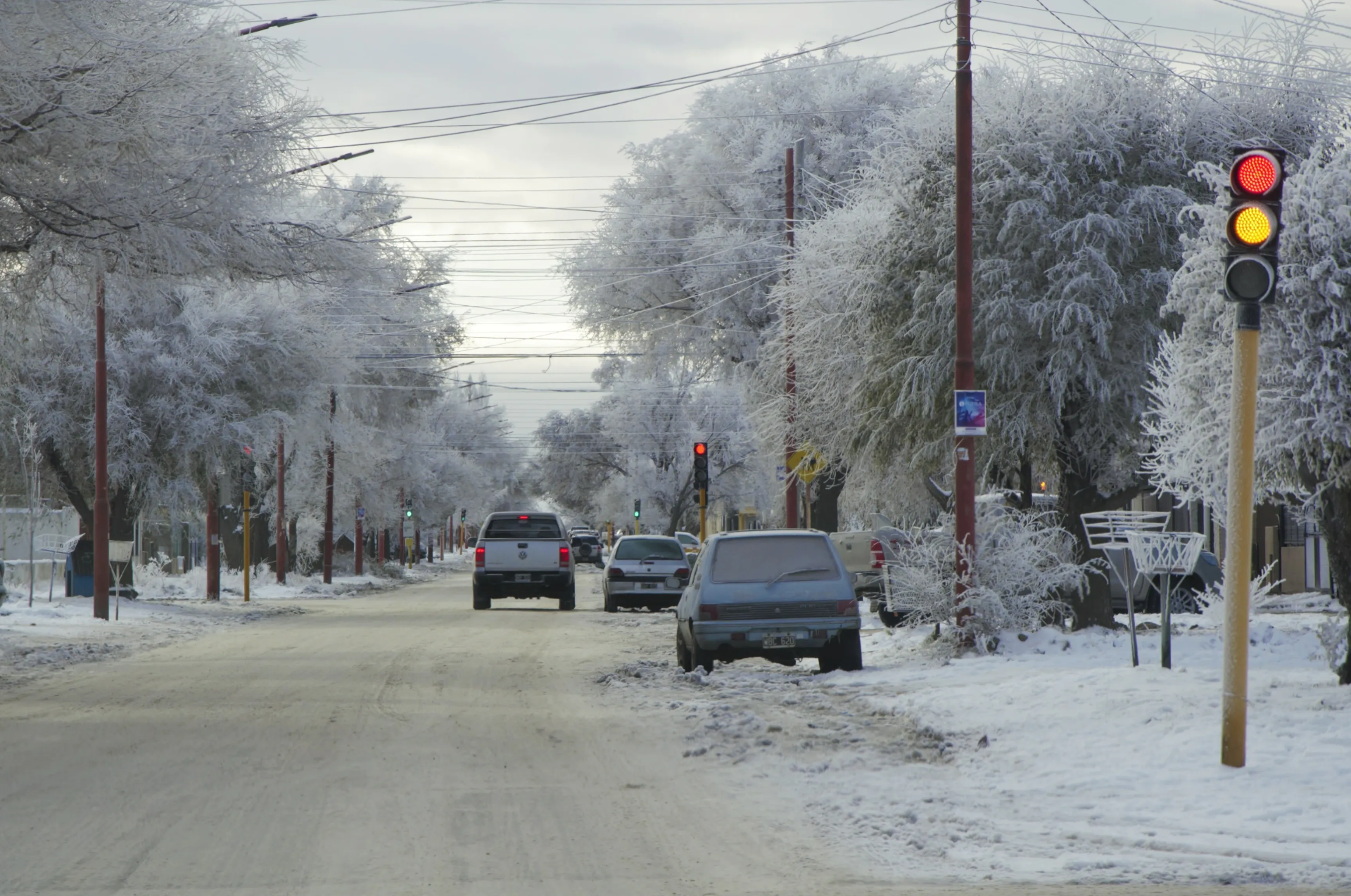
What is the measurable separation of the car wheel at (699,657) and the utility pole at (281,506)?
2142 centimetres

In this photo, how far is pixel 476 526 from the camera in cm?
16225

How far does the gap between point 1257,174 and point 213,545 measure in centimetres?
3088

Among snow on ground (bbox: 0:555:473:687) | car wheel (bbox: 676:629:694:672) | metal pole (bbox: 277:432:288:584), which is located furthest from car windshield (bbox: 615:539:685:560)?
car wheel (bbox: 676:629:694:672)

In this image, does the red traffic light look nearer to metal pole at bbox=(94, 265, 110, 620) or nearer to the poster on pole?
the poster on pole

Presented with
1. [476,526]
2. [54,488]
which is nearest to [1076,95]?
[54,488]

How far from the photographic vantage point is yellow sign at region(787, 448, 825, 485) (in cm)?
2536

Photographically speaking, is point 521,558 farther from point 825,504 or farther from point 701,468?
point 825,504

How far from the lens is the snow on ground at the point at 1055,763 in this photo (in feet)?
24.6

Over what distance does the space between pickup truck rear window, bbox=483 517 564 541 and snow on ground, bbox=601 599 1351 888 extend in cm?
1795

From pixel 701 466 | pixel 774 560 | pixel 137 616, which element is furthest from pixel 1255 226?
pixel 137 616

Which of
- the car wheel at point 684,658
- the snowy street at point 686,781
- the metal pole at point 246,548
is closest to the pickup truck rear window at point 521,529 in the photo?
the metal pole at point 246,548

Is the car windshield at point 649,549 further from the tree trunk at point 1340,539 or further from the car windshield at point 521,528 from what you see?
the tree trunk at point 1340,539

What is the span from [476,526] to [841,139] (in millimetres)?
123960

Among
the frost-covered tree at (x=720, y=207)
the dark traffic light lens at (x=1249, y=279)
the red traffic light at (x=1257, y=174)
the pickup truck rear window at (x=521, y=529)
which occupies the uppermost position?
the frost-covered tree at (x=720, y=207)
